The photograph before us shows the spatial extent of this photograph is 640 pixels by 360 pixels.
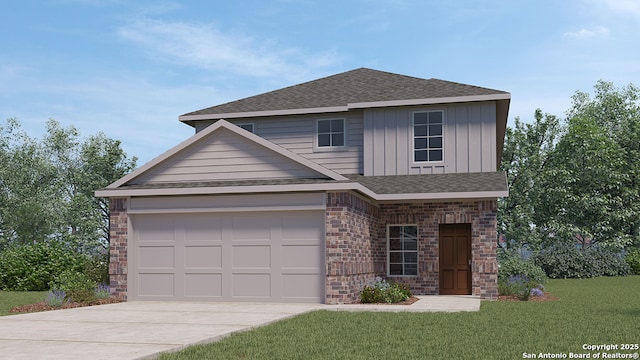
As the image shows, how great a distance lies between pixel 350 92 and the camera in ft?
80.1

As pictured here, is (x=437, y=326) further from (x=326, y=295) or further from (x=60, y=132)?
(x=60, y=132)

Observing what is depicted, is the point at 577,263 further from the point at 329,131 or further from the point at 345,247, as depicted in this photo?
the point at 345,247

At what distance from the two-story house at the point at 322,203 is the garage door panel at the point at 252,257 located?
1.4 inches

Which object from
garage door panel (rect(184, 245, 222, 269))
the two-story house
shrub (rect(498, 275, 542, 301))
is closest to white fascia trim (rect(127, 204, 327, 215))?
the two-story house

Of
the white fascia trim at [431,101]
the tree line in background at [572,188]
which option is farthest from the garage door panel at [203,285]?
the tree line in background at [572,188]

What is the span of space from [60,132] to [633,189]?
37362mm

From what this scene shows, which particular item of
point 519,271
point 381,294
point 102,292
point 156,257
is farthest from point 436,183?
point 102,292

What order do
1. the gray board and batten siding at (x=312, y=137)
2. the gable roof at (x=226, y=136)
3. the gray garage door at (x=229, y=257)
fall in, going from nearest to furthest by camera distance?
the gray garage door at (x=229, y=257), the gable roof at (x=226, y=136), the gray board and batten siding at (x=312, y=137)

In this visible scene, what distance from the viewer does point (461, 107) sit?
22.4 metres

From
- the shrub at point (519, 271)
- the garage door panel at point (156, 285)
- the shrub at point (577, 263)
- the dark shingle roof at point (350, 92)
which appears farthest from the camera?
the shrub at point (577, 263)

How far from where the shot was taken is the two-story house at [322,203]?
1859cm

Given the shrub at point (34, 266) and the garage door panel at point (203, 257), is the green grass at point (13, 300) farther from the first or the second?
the garage door panel at point (203, 257)

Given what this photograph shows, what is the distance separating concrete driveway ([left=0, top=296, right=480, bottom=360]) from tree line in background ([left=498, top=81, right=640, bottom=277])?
23560 millimetres

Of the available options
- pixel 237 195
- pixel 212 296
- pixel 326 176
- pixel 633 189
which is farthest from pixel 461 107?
pixel 633 189
